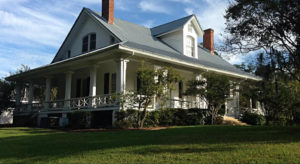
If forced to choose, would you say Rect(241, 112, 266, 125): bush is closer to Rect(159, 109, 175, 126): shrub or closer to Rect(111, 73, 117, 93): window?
Rect(159, 109, 175, 126): shrub

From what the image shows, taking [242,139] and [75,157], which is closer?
[75,157]

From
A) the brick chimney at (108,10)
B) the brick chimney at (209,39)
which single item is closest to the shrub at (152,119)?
the brick chimney at (108,10)

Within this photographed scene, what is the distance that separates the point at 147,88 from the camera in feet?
49.7

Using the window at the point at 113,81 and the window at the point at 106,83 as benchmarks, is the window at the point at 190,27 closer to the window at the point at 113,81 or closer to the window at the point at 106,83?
the window at the point at 113,81

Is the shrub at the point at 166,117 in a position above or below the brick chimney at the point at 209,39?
below

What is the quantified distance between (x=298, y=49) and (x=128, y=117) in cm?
904

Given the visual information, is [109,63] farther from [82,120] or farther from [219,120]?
[219,120]

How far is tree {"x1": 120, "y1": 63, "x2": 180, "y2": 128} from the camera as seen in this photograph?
15273mm

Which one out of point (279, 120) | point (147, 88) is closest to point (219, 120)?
point (279, 120)

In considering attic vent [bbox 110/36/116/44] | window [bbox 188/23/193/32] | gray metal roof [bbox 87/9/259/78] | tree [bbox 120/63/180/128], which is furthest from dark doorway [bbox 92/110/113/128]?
window [bbox 188/23/193/32]

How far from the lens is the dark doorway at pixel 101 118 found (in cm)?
1758

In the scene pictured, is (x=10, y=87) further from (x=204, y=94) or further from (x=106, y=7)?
(x=204, y=94)

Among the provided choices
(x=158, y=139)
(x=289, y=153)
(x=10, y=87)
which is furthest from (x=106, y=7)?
(x=289, y=153)

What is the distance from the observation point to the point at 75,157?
312 inches
